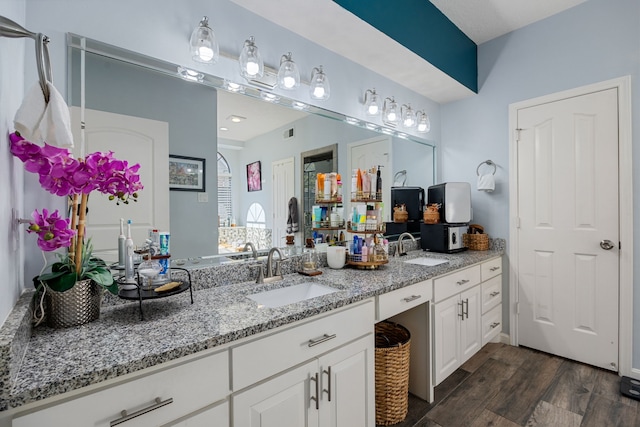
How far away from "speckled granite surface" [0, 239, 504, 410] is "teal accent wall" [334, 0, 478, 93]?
1568mm

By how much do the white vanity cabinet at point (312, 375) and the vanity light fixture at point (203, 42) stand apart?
128 centimetres

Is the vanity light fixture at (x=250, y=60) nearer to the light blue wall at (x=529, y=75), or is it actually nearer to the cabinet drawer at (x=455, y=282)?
the cabinet drawer at (x=455, y=282)

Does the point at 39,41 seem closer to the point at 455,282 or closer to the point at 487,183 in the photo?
the point at 455,282

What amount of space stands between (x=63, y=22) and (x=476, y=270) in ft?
8.96

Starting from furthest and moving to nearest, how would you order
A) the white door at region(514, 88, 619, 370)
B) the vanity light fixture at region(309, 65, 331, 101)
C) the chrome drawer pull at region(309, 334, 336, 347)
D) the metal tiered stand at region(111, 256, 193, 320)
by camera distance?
the white door at region(514, 88, 619, 370)
the vanity light fixture at region(309, 65, 331, 101)
the chrome drawer pull at region(309, 334, 336, 347)
the metal tiered stand at region(111, 256, 193, 320)

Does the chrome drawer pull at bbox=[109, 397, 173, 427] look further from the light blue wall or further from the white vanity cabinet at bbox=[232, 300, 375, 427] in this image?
the light blue wall

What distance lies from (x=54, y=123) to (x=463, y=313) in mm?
2359

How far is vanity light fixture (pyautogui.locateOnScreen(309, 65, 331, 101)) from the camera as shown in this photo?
1.88m

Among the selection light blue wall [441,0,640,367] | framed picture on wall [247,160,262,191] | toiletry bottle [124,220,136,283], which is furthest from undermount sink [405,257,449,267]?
toiletry bottle [124,220,136,283]

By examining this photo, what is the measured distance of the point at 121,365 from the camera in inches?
29.7

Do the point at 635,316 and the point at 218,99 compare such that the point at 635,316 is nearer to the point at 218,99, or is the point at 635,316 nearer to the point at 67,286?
the point at 218,99

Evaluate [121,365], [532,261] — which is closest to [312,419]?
[121,365]

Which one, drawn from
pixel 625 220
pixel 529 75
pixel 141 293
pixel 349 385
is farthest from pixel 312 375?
pixel 529 75

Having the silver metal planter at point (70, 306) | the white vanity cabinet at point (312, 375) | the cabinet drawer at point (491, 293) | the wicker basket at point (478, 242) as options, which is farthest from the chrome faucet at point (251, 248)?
the wicker basket at point (478, 242)
